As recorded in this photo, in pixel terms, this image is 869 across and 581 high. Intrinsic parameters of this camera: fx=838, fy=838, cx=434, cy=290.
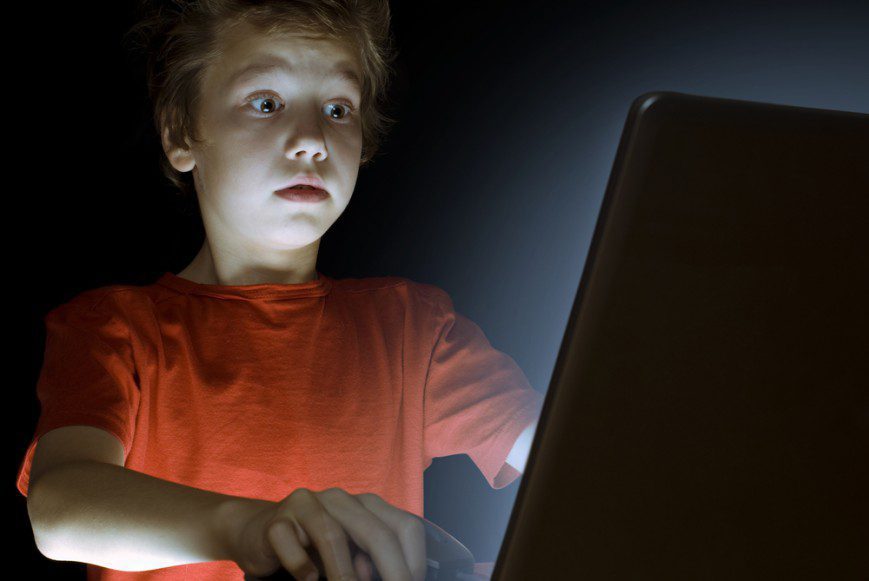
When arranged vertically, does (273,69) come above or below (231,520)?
above

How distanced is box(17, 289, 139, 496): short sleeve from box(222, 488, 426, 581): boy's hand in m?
0.27

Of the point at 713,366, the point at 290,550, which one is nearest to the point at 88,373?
the point at 290,550

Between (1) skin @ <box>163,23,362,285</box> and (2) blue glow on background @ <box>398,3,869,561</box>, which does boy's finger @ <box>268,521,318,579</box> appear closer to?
(1) skin @ <box>163,23,362,285</box>

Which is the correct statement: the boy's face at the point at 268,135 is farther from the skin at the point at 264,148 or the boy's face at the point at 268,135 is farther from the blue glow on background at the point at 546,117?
the blue glow on background at the point at 546,117

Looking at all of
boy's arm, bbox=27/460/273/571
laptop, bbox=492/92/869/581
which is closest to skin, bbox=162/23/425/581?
boy's arm, bbox=27/460/273/571

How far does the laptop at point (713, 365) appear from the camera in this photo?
305mm

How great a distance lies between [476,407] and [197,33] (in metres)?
0.45

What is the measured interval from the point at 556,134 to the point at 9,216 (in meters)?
0.60

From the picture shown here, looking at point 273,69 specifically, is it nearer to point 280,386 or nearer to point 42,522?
point 280,386

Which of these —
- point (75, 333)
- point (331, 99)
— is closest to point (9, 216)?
point (75, 333)

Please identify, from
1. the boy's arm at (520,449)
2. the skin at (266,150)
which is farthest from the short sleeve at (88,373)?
the boy's arm at (520,449)

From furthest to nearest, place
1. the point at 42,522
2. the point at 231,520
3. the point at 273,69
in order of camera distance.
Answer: the point at 273,69
the point at 42,522
the point at 231,520

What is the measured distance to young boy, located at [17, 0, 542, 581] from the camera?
705 mm

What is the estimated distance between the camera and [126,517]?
53 centimetres
